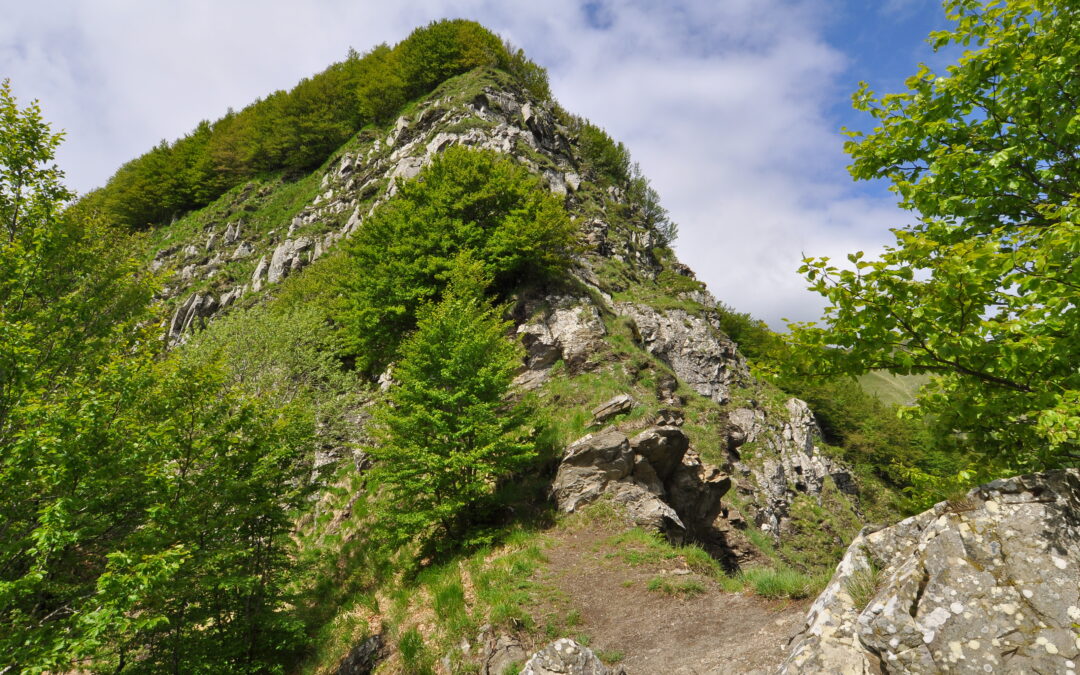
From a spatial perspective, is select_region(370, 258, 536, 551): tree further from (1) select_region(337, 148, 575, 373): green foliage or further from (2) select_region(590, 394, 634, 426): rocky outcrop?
(1) select_region(337, 148, 575, 373): green foliage

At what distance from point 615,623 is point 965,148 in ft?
31.6

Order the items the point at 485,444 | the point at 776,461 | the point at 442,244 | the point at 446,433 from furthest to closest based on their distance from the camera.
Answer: the point at 776,461 → the point at 442,244 → the point at 485,444 → the point at 446,433

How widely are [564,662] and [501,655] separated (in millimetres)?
2704

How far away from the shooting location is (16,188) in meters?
10.8

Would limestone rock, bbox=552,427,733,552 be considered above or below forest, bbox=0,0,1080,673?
below

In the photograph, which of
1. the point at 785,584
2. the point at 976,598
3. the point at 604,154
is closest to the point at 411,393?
the point at 785,584

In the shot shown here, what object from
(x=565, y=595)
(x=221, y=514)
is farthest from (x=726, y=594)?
(x=221, y=514)

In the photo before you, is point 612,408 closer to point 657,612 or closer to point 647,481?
point 647,481

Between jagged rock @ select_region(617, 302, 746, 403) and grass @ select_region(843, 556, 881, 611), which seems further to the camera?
jagged rock @ select_region(617, 302, 746, 403)

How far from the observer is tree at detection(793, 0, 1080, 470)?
14.2 ft

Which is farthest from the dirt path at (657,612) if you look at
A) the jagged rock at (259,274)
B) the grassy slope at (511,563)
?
the jagged rock at (259,274)

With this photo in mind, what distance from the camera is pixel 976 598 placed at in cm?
429

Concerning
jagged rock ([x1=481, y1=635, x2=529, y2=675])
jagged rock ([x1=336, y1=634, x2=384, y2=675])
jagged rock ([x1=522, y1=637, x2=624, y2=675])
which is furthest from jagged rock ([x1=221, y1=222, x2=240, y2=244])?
jagged rock ([x1=522, y1=637, x2=624, y2=675])

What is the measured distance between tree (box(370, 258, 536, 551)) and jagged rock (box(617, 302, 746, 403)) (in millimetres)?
17397
